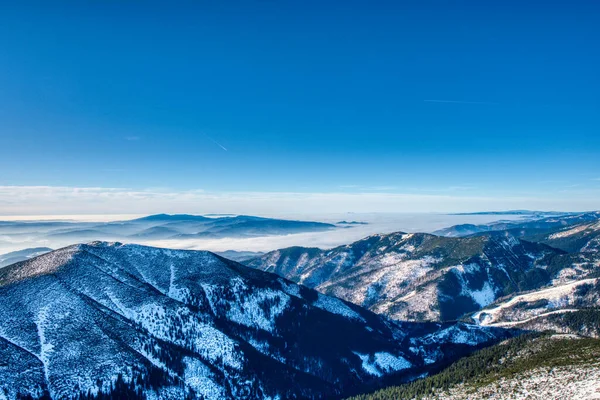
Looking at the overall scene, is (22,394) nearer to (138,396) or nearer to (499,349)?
(138,396)

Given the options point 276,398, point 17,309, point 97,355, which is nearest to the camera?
point 97,355

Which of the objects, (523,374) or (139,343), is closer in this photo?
(523,374)

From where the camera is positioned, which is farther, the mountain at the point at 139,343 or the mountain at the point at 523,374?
the mountain at the point at 139,343

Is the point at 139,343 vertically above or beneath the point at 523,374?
above

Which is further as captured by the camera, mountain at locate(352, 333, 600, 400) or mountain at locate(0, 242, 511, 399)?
mountain at locate(0, 242, 511, 399)

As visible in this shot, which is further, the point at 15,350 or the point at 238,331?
the point at 238,331

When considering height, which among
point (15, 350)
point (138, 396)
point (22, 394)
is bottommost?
point (138, 396)

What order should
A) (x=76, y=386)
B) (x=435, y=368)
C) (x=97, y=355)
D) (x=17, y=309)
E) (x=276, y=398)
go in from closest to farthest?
(x=76, y=386), (x=97, y=355), (x=17, y=309), (x=276, y=398), (x=435, y=368)

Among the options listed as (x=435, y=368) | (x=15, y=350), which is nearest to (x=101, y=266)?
(x=15, y=350)
